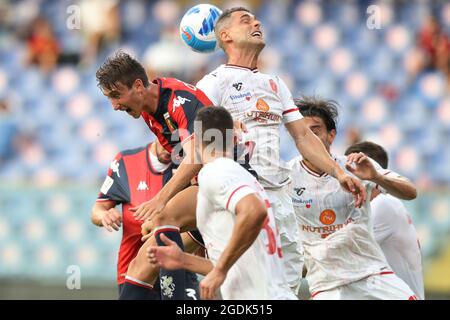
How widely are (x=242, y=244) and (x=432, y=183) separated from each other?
321 inches

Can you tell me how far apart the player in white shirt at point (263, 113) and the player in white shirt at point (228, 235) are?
121 centimetres

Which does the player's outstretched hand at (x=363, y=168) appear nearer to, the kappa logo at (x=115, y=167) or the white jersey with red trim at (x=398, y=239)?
the white jersey with red trim at (x=398, y=239)

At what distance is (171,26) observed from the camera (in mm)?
14680

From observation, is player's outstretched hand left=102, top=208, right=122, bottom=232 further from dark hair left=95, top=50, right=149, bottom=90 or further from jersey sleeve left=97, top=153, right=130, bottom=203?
jersey sleeve left=97, top=153, right=130, bottom=203

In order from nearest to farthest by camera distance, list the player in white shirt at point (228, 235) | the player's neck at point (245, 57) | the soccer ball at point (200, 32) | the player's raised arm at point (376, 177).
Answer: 1. the player in white shirt at point (228, 235)
2. the player's raised arm at point (376, 177)
3. the player's neck at point (245, 57)
4. the soccer ball at point (200, 32)

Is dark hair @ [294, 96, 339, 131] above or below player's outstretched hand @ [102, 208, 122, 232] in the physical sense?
above

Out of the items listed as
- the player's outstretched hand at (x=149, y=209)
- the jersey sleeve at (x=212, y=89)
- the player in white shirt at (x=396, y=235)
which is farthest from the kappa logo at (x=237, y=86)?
the player in white shirt at (x=396, y=235)

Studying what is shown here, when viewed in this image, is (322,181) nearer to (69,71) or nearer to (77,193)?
(77,193)

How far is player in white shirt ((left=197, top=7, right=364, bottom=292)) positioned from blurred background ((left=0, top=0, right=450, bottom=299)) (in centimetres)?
507

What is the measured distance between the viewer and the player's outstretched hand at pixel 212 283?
186 inches

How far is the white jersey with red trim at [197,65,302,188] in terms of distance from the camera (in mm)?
6309

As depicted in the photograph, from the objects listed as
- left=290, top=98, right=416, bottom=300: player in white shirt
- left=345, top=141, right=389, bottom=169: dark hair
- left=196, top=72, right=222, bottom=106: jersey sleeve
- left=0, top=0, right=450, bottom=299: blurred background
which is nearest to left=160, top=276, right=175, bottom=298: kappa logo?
left=196, top=72, right=222, bottom=106: jersey sleeve
